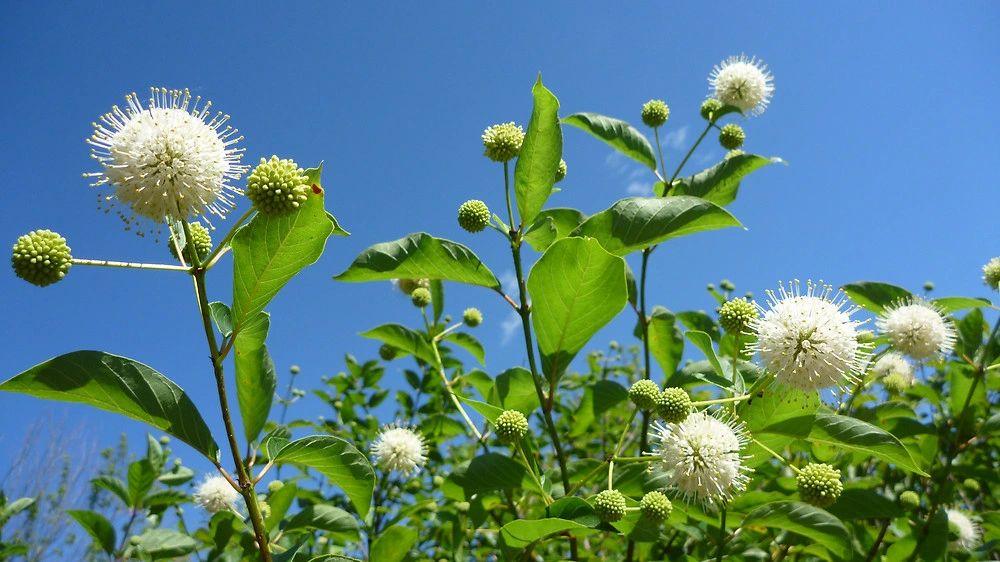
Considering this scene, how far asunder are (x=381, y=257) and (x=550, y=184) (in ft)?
2.37

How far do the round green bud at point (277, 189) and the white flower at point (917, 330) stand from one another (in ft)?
9.80

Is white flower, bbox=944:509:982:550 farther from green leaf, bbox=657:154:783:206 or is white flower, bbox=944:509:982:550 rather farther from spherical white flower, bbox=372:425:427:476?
spherical white flower, bbox=372:425:427:476

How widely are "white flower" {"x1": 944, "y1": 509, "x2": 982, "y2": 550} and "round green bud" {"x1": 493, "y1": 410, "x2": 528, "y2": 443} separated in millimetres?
3145

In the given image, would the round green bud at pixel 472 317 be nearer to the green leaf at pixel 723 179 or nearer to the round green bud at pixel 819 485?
the green leaf at pixel 723 179

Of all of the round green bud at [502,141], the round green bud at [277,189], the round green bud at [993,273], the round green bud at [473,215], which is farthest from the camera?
the round green bud at [993,273]

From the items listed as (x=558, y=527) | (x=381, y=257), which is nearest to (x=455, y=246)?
(x=381, y=257)

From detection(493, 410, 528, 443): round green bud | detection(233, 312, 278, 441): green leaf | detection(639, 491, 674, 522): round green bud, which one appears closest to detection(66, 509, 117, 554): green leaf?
detection(233, 312, 278, 441): green leaf

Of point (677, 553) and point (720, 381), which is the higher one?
point (720, 381)

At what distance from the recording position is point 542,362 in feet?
8.50

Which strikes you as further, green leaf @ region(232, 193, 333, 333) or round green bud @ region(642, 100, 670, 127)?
round green bud @ region(642, 100, 670, 127)

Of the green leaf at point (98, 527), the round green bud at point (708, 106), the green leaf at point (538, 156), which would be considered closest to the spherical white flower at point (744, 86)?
the round green bud at point (708, 106)

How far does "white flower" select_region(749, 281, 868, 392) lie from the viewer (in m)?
2.22

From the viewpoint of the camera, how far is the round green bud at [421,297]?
163 inches

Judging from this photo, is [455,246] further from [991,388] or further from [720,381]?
[991,388]
